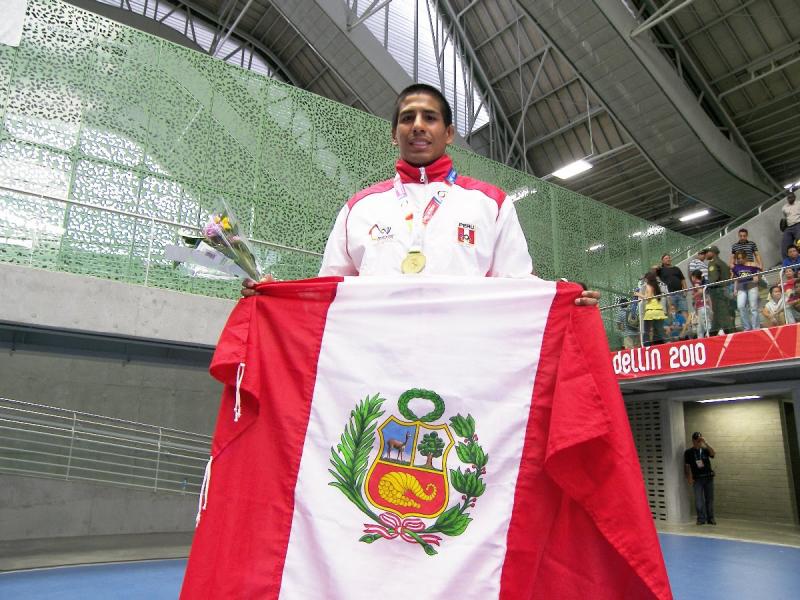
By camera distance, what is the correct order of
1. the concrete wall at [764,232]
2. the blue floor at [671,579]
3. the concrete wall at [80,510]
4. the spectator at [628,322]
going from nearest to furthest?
1. the blue floor at [671,579]
2. the concrete wall at [80,510]
3. the spectator at [628,322]
4. the concrete wall at [764,232]

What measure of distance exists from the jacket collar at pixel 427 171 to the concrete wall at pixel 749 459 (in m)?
12.0

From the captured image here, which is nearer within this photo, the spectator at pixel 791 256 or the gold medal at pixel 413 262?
the gold medal at pixel 413 262

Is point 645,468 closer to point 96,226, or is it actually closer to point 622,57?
point 622,57

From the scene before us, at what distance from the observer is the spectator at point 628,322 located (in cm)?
922

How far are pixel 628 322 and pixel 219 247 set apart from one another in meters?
8.72

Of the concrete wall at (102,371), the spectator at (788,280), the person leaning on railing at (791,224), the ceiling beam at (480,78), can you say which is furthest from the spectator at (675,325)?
the ceiling beam at (480,78)

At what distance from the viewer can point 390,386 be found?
5.49 feet

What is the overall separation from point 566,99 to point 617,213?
160 inches

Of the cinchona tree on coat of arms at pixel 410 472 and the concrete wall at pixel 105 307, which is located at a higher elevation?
the concrete wall at pixel 105 307

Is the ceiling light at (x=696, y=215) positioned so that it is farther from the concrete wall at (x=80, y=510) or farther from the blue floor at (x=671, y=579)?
the concrete wall at (x=80, y=510)

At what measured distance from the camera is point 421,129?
1936 millimetres

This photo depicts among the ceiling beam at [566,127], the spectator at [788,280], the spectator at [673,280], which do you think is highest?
the ceiling beam at [566,127]

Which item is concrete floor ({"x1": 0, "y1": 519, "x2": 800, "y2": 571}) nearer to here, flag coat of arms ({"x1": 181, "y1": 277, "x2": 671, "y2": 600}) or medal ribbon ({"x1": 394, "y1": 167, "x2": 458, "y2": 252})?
flag coat of arms ({"x1": 181, "y1": 277, "x2": 671, "y2": 600})

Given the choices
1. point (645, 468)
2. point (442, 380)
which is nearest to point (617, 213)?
point (645, 468)
